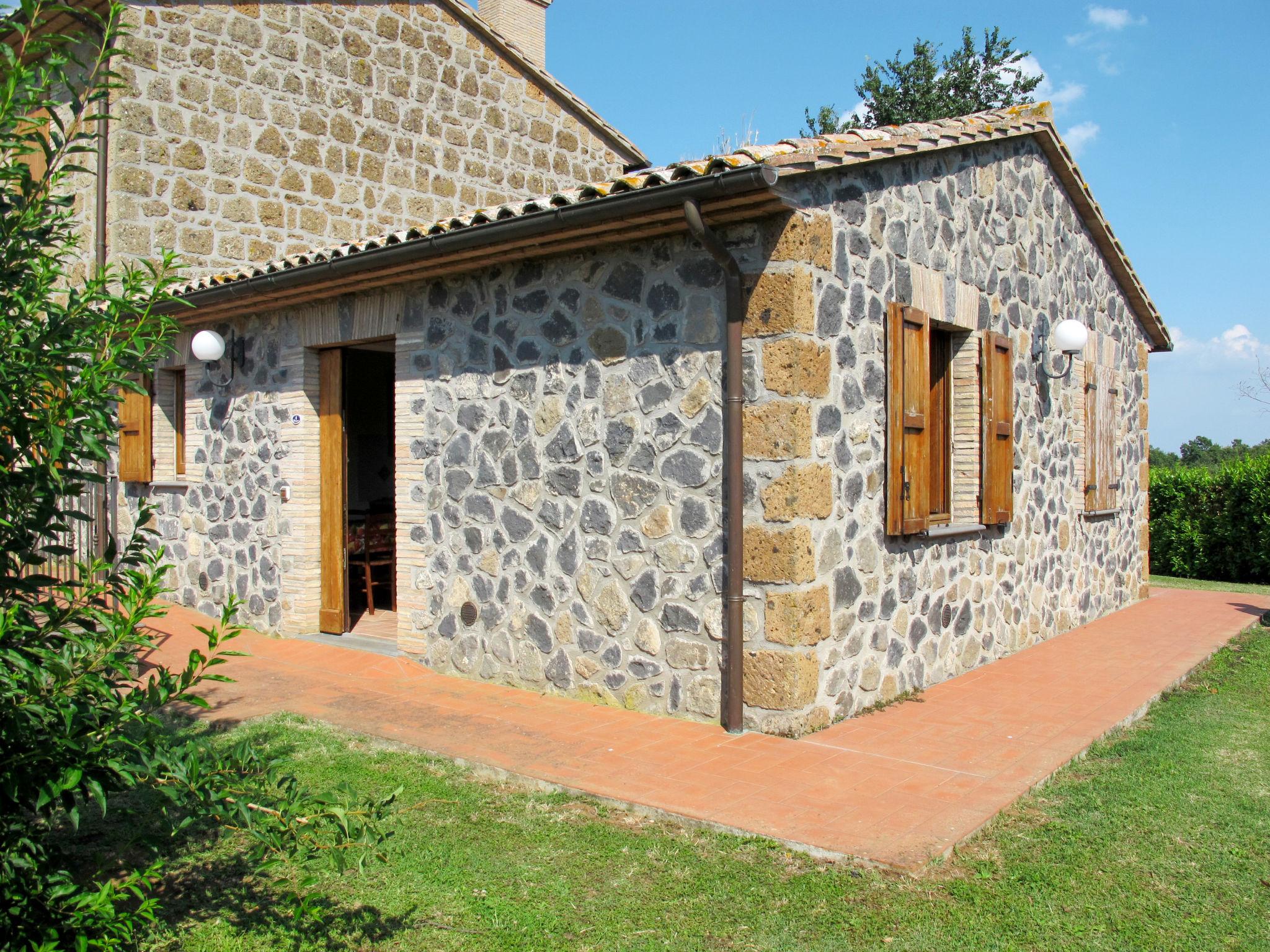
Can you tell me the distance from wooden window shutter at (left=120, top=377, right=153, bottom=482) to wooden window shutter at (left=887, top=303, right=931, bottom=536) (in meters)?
7.43

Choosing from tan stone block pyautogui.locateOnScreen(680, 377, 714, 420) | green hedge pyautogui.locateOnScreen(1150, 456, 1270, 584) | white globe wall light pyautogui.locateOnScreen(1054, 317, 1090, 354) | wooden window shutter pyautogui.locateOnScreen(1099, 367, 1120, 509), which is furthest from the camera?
green hedge pyautogui.locateOnScreen(1150, 456, 1270, 584)

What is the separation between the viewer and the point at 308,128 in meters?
11.4

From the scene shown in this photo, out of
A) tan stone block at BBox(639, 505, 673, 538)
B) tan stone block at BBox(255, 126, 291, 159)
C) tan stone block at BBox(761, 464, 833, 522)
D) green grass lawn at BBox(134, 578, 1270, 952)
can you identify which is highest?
tan stone block at BBox(255, 126, 291, 159)

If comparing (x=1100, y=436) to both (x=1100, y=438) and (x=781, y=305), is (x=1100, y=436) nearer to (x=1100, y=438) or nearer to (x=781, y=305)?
(x=1100, y=438)

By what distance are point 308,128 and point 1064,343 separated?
825cm

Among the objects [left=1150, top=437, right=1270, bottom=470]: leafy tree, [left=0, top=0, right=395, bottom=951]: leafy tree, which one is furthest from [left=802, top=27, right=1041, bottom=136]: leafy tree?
[left=0, top=0, right=395, bottom=951]: leafy tree

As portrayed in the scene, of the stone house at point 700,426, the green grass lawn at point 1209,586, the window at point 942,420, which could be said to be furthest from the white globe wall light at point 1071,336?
the green grass lawn at point 1209,586

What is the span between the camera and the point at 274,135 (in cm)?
1119

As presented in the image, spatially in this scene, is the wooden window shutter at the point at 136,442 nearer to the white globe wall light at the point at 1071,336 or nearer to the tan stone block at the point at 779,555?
the tan stone block at the point at 779,555

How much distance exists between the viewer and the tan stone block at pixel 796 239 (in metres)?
5.59

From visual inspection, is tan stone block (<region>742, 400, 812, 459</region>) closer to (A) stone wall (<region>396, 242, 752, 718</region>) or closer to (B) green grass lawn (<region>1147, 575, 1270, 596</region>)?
(A) stone wall (<region>396, 242, 752, 718</region>)

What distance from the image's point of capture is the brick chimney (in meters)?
14.1

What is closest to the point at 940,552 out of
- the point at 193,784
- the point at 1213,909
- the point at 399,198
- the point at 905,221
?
the point at 905,221

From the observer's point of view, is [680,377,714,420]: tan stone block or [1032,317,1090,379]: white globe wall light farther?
[1032,317,1090,379]: white globe wall light
